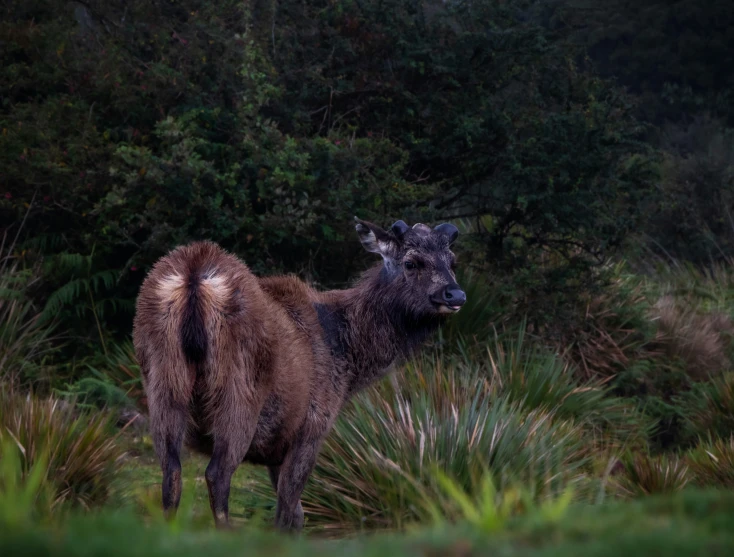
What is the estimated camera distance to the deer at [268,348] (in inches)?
211

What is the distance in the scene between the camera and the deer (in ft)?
17.6

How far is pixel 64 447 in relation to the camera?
6926 millimetres

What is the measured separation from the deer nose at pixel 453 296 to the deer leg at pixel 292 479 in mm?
1718

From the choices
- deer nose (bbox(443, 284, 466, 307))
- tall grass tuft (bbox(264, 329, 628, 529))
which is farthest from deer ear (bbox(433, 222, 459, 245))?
tall grass tuft (bbox(264, 329, 628, 529))

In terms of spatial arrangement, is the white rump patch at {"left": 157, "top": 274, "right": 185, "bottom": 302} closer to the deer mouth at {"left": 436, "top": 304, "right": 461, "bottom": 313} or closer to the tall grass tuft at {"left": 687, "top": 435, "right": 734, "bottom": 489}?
the deer mouth at {"left": 436, "top": 304, "right": 461, "bottom": 313}

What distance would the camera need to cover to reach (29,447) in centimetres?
668

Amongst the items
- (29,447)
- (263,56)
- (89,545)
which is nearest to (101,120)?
(263,56)

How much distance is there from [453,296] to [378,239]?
3.19ft

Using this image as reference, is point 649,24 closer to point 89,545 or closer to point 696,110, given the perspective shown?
point 696,110

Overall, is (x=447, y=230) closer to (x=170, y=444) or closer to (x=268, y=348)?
(x=268, y=348)

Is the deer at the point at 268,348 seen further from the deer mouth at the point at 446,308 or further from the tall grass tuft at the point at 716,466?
the tall grass tuft at the point at 716,466

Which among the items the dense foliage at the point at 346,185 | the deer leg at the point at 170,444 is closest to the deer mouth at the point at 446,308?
the dense foliage at the point at 346,185

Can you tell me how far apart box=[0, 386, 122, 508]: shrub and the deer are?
1.38m

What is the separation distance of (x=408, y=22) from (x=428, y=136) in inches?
68.1
